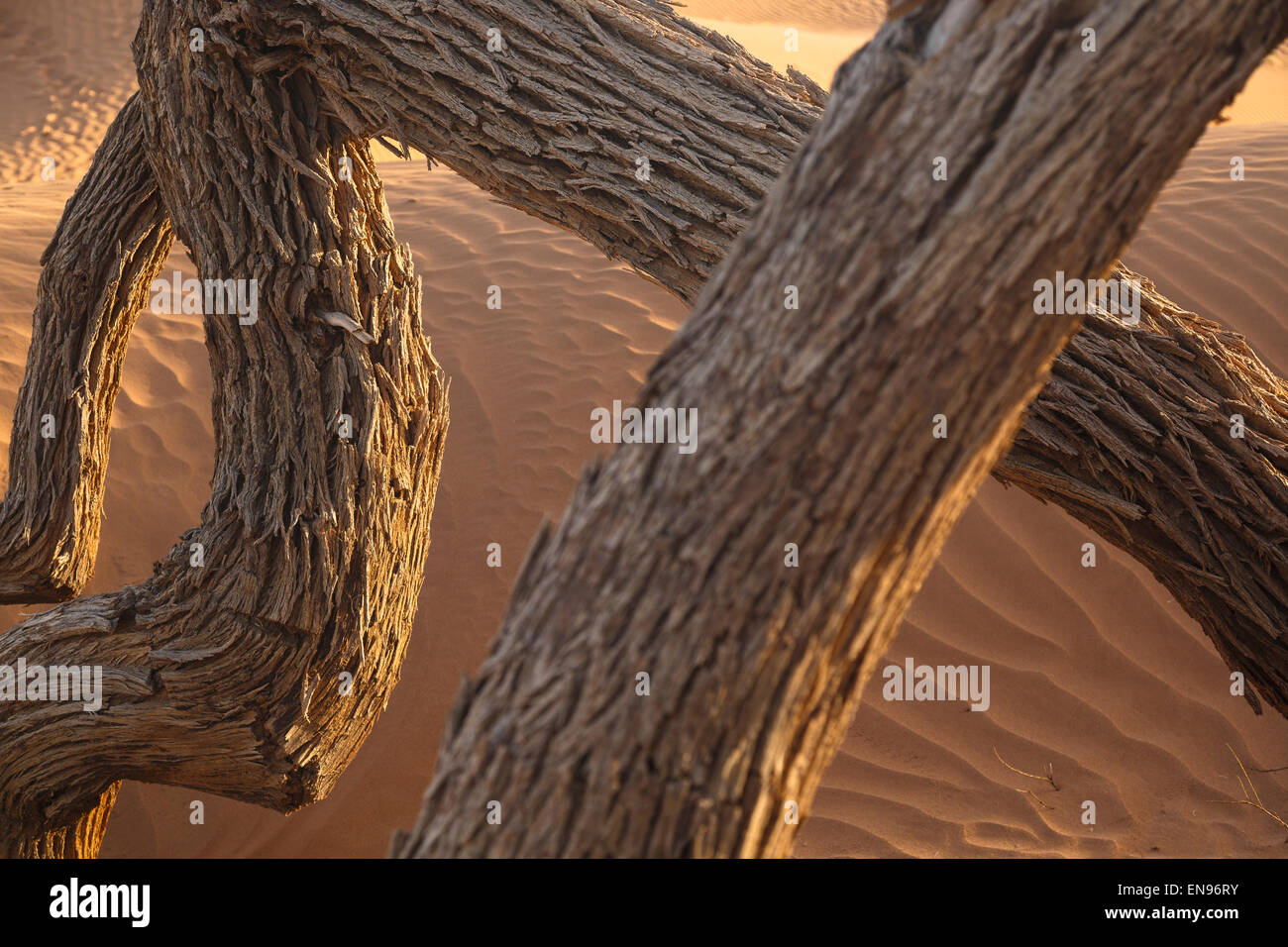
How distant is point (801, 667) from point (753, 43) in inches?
766

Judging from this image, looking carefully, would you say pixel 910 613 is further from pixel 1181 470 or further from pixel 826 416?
pixel 826 416

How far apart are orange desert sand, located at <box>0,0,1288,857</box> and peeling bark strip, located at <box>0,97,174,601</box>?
1.75 meters

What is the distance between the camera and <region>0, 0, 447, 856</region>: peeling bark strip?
232cm

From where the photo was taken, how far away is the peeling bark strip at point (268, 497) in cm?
232

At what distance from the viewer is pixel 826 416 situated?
1.00 metres

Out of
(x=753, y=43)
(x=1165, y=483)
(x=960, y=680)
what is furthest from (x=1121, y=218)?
(x=753, y=43)

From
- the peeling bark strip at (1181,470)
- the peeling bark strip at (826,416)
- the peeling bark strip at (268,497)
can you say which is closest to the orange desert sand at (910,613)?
the peeling bark strip at (268,497)

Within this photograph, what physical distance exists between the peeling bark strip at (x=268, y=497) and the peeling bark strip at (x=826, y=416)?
151 centimetres

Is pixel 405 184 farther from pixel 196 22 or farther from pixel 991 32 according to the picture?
pixel 991 32

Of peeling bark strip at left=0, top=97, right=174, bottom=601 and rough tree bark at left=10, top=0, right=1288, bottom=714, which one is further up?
rough tree bark at left=10, top=0, right=1288, bottom=714

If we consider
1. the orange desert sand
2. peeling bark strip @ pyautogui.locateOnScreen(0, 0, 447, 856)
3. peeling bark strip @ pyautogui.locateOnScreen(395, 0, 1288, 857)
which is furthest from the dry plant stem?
peeling bark strip @ pyautogui.locateOnScreen(395, 0, 1288, 857)

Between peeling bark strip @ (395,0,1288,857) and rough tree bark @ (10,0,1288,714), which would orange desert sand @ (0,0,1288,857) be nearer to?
rough tree bark @ (10,0,1288,714)

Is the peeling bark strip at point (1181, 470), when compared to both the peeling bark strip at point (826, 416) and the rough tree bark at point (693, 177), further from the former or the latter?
the peeling bark strip at point (826, 416)
